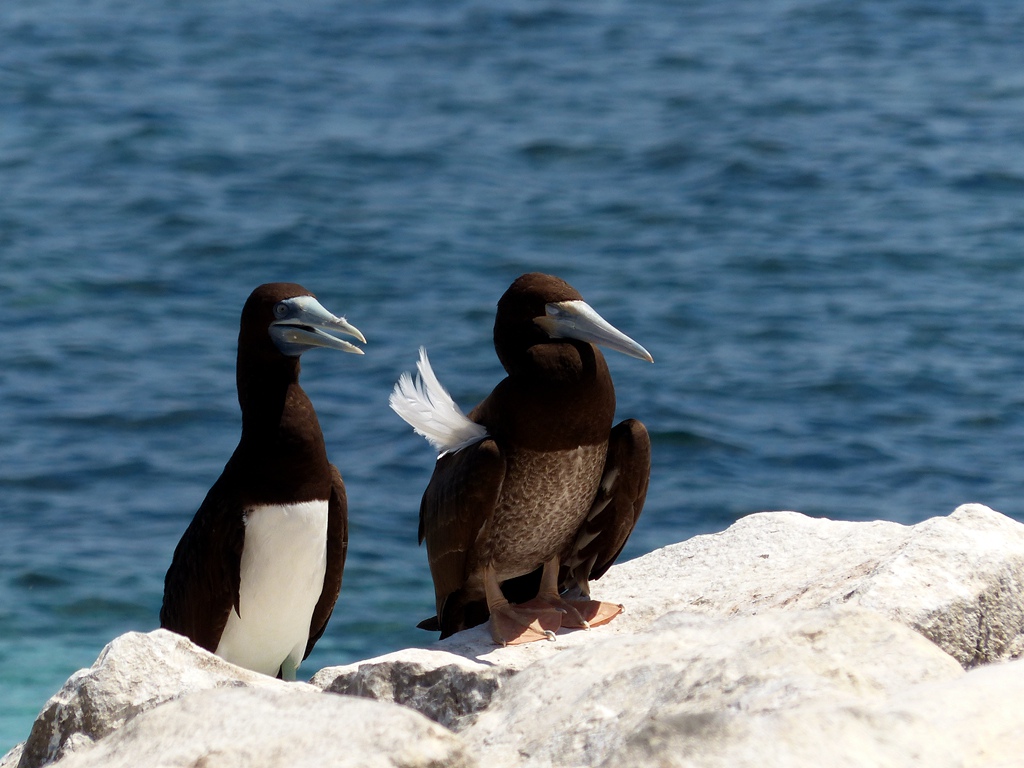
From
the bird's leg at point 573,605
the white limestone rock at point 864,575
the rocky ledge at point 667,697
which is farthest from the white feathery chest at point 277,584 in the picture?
the white limestone rock at point 864,575

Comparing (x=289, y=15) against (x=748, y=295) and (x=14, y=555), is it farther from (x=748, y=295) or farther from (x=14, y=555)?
(x=14, y=555)

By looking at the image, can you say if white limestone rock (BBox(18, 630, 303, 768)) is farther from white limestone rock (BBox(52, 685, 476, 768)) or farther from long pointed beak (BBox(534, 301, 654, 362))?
long pointed beak (BBox(534, 301, 654, 362))

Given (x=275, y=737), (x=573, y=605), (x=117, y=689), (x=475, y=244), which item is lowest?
(x=475, y=244)

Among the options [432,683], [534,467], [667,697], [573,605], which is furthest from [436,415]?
[667,697]

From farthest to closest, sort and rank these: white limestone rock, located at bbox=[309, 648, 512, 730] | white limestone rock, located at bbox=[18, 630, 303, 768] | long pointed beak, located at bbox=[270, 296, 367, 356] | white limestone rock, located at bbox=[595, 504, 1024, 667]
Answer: long pointed beak, located at bbox=[270, 296, 367, 356] < white limestone rock, located at bbox=[595, 504, 1024, 667] < white limestone rock, located at bbox=[309, 648, 512, 730] < white limestone rock, located at bbox=[18, 630, 303, 768]

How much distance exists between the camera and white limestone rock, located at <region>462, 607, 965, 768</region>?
2824mm

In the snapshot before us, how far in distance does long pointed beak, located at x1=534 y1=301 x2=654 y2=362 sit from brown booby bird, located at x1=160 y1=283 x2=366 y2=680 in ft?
2.26

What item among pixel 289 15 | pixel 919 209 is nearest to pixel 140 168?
pixel 289 15

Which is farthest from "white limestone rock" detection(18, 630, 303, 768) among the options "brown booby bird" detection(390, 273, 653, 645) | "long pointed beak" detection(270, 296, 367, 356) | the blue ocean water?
the blue ocean water

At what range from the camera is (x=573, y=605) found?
214 inches

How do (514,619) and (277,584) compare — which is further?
(277,584)

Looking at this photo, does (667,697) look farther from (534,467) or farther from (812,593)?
(534,467)

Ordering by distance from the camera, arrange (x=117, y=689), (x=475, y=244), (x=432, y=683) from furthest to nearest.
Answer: (x=475, y=244) < (x=432, y=683) < (x=117, y=689)

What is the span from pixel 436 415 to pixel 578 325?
25.7 inches
